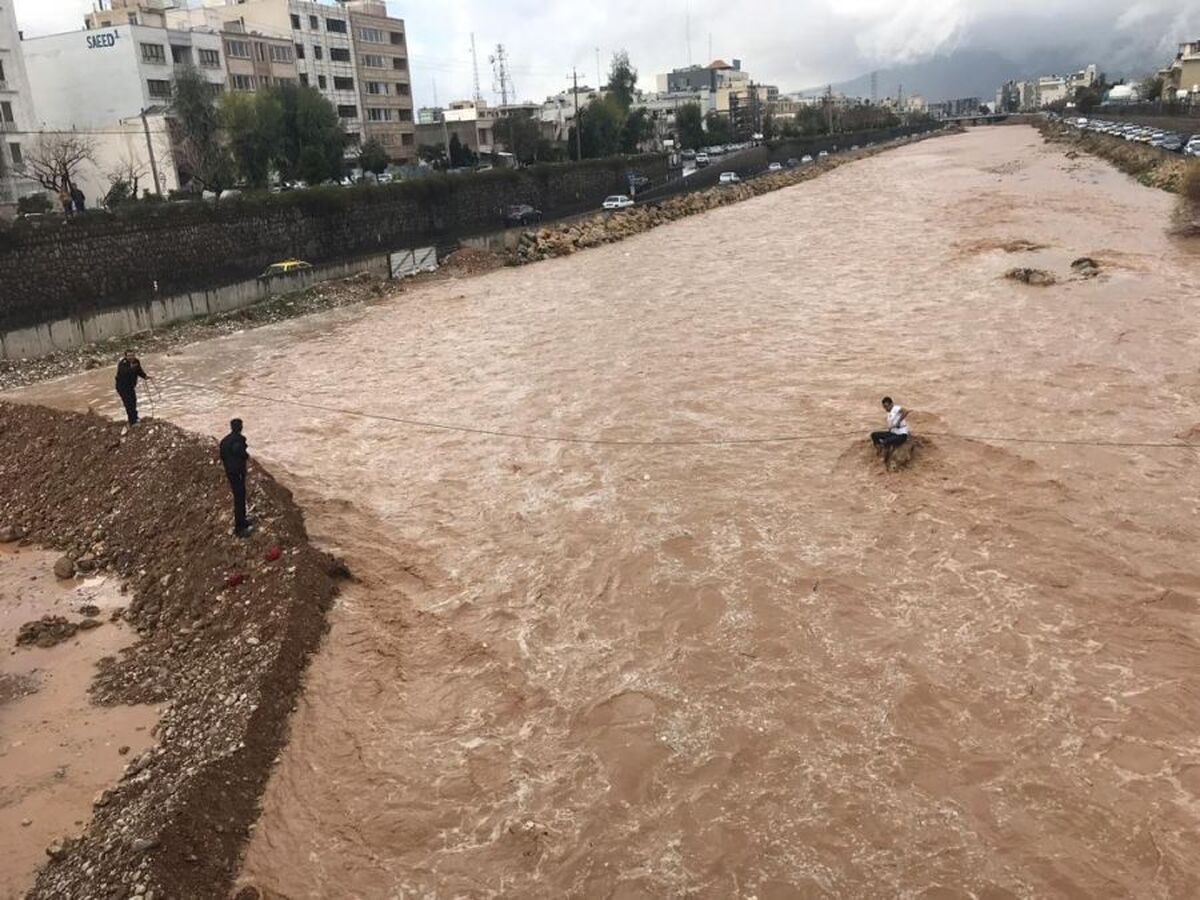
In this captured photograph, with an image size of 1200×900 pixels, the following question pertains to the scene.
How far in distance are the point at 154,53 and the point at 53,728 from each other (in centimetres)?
5019

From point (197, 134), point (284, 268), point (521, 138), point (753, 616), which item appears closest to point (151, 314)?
point (284, 268)

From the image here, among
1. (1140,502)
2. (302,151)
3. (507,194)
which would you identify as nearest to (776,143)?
(507,194)

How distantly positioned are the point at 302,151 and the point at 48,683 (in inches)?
1570

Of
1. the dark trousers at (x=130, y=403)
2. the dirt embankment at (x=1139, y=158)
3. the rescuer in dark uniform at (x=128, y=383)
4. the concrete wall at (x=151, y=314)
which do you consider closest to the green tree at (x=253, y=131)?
the concrete wall at (x=151, y=314)

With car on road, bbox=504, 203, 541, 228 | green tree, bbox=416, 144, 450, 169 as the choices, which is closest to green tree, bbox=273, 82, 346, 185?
car on road, bbox=504, 203, 541, 228

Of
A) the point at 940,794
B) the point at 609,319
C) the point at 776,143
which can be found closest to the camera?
the point at 940,794

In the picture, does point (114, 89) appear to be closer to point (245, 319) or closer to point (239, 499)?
point (245, 319)

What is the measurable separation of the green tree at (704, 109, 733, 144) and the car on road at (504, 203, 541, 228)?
60.2 m

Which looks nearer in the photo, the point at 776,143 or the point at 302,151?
the point at 302,151

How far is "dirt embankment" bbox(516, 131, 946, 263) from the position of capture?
4256 centimetres

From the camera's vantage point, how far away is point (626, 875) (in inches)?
277

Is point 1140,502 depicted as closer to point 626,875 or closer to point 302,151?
point 626,875

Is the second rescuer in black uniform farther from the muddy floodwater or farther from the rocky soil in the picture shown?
the rocky soil

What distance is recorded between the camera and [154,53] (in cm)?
4894
